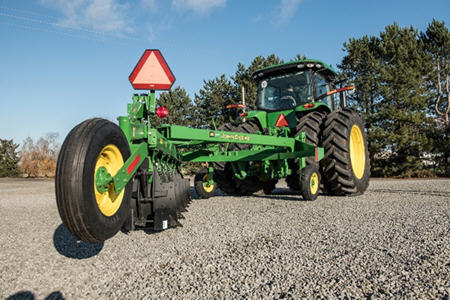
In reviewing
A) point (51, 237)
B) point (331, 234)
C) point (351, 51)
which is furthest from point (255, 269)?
point (351, 51)

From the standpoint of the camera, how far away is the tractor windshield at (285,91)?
5945mm

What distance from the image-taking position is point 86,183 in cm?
173

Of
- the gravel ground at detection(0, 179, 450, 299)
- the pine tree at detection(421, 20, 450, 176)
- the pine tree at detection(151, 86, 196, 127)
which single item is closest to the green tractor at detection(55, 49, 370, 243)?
the gravel ground at detection(0, 179, 450, 299)

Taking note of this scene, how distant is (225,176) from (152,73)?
3.60 meters

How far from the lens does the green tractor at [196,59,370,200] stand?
16.7 ft

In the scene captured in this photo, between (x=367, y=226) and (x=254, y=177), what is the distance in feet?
11.2

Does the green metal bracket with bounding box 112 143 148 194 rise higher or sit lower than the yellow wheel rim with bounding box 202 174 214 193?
higher

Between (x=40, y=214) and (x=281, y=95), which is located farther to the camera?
(x=281, y=95)

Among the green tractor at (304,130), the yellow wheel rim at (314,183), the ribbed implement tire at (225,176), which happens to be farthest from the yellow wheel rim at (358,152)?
the ribbed implement tire at (225,176)

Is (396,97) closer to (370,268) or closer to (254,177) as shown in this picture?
(254,177)

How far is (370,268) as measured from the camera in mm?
1861

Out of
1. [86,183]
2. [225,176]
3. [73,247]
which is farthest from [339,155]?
[86,183]

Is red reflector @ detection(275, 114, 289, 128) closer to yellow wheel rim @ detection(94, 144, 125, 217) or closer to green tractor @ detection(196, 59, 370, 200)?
green tractor @ detection(196, 59, 370, 200)

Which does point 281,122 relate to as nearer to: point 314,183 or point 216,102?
point 314,183
